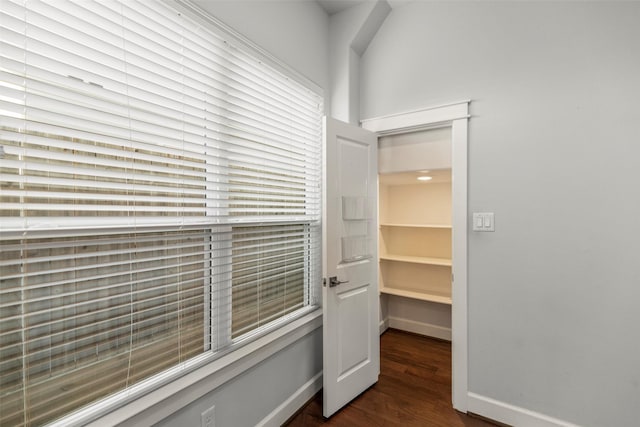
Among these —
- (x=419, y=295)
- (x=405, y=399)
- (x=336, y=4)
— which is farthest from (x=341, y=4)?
(x=405, y=399)

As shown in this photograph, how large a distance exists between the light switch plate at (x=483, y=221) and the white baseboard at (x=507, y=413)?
1170mm

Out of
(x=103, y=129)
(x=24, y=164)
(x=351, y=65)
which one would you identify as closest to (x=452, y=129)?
(x=351, y=65)

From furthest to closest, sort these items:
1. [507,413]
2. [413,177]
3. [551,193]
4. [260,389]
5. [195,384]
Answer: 1. [413,177]
2. [507,413]
3. [551,193]
4. [260,389]
5. [195,384]

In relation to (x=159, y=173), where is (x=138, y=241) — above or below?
below

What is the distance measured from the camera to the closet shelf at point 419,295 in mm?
3002

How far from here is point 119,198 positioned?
3.69 ft

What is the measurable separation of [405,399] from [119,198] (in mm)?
2290

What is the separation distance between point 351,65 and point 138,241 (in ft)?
6.75

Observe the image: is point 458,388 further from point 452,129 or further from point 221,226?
point 221,226

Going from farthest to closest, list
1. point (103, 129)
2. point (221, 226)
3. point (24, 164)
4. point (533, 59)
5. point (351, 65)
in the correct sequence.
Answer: point (351, 65)
point (533, 59)
point (221, 226)
point (103, 129)
point (24, 164)

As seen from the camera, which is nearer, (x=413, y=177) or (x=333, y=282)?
(x=333, y=282)

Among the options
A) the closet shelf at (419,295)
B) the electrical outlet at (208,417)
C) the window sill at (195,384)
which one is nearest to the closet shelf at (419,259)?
the closet shelf at (419,295)

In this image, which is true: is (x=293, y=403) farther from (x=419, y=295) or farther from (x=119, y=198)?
(x=419, y=295)

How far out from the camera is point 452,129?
209 cm
